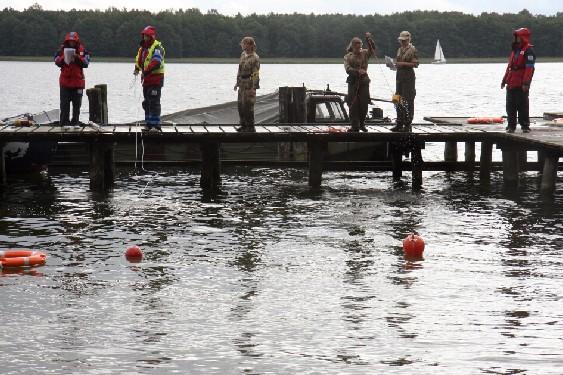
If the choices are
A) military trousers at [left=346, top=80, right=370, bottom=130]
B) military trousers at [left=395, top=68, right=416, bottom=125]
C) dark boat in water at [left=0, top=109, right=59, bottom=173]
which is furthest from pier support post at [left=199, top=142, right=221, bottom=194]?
dark boat in water at [left=0, top=109, right=59, bottom=173]

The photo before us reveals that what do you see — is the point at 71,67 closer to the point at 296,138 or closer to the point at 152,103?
the point at 152,103

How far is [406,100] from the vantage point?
22.5 meters

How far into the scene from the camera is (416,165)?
23.5 metres

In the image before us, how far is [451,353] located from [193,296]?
3580 millimetres

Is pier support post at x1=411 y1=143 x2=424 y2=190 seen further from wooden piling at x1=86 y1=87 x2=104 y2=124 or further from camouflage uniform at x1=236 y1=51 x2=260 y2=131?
wooden piling at x1=86 y1=87 x2=104 y2=124

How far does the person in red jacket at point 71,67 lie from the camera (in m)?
22.2

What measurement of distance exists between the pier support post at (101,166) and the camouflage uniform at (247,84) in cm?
276

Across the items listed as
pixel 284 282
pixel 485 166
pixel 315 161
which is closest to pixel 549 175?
pixel 485 166

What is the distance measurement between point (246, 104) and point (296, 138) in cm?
119

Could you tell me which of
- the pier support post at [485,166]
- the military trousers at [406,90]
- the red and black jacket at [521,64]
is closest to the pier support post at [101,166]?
the military trousers at [406,90]

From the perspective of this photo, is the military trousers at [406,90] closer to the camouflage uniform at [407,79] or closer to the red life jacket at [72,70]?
the camouflage uniform at [407,79]

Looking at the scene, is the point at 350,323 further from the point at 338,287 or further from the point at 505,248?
the point at 505,248

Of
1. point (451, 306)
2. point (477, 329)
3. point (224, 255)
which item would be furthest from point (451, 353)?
point (224, 255)

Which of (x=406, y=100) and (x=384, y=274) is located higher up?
(x=406, y=100)
